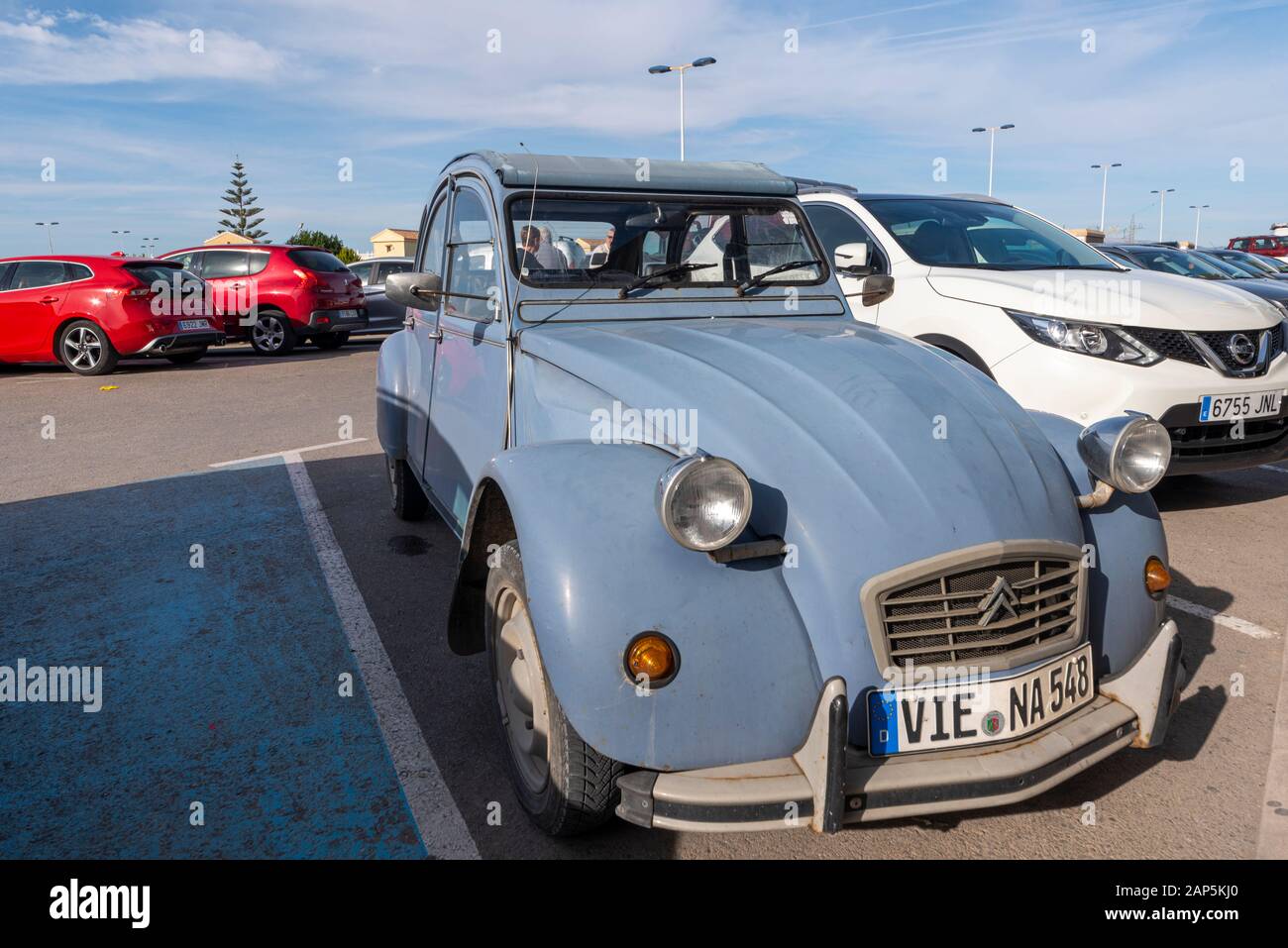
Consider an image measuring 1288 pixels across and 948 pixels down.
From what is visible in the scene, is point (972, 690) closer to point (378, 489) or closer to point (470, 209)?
point (470, 209)

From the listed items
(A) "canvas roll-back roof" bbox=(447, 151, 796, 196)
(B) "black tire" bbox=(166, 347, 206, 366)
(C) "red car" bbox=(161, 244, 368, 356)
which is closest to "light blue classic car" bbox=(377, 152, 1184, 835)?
(A) "canvas roll-back roof" bbox=(447, 151, 796, 196)

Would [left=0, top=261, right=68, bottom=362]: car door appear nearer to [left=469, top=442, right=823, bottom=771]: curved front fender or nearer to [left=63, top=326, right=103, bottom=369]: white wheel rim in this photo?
[left=63, top=326, right=103, bottom=369]: white wheel rim

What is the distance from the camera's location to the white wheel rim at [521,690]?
8.96 feet

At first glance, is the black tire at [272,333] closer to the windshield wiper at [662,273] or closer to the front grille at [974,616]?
the windshield wiper at [662,273]

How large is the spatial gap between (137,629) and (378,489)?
2.64m

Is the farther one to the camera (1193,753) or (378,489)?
(378,489)

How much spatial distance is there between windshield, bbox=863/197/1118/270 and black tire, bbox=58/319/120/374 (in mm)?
11146

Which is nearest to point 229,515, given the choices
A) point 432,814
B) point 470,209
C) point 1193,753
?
point 470,209

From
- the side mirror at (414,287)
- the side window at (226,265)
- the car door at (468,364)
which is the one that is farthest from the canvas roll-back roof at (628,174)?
the side window at (226,265)

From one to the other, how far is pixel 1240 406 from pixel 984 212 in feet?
7.77

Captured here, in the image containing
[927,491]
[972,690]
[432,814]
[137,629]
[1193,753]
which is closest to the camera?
[972,690]

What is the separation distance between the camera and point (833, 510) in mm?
2582

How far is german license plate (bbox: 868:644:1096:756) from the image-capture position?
94.8 inches
